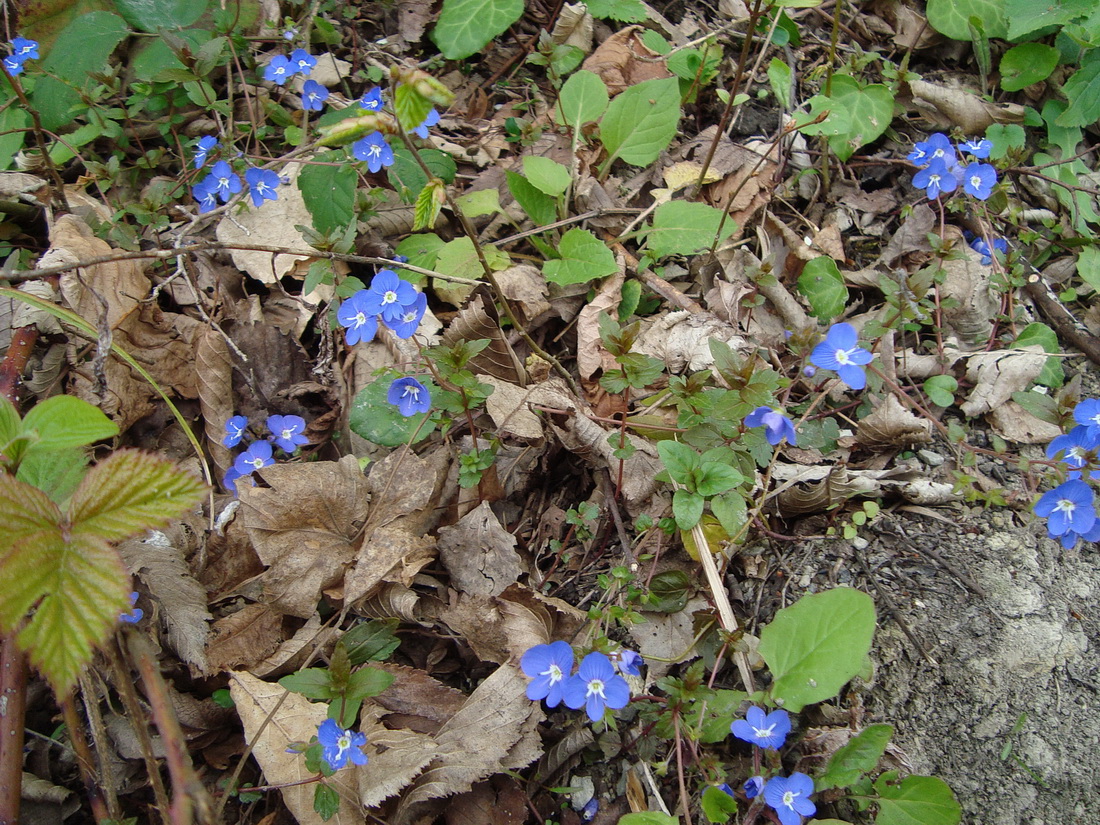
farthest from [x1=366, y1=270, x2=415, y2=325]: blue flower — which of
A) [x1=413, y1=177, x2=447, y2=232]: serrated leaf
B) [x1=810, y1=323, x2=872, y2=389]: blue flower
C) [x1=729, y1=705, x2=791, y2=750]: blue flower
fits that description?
[x1=729, y1=705, x2=791, y2=750]: blue flower

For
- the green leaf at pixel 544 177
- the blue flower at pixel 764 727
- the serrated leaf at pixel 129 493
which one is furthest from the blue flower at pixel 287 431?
the blue flower at pixel 764 727

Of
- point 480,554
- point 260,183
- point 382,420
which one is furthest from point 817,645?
point 260,183

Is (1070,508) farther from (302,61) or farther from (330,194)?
(302,61)


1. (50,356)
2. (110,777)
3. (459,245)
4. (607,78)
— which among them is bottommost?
(110,777)

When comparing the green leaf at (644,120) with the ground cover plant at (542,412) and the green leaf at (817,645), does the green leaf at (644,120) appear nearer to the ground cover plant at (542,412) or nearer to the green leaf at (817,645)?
the ground cover plant at (542,412)

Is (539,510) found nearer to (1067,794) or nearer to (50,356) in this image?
(1067,794)

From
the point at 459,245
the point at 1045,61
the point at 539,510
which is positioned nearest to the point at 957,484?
the point at 539,510
